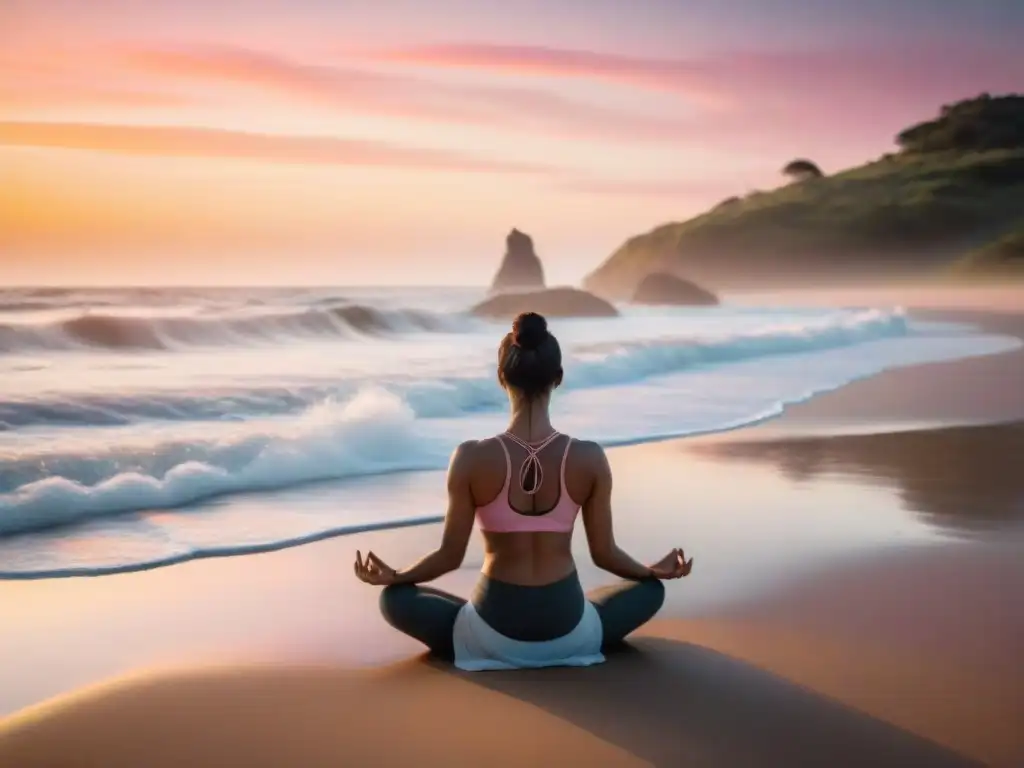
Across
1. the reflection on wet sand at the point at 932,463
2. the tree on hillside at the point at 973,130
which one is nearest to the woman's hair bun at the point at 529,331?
the reflection on wet sand at the point at 932,463

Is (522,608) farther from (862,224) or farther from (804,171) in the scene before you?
(862,224)

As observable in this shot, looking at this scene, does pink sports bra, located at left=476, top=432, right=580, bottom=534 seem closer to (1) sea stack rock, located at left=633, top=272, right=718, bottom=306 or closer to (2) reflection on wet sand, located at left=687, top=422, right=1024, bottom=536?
(2) reflection on wet sand, located at left=687, top=422, right=1024, bottom=536

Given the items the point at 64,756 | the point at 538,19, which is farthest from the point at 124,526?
the point at 538,19

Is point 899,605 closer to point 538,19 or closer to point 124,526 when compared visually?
point 124,526

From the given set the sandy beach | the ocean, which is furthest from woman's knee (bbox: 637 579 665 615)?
the ocean

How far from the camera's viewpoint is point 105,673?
3666 millimetres

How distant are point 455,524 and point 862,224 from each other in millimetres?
80130

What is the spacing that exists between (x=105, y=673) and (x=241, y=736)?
87cm

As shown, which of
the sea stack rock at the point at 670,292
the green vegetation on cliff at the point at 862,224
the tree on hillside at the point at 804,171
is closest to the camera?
the sea stack rock at the point at 670,292

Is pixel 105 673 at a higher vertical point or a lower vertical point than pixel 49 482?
lower

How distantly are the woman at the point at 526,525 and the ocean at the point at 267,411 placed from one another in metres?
2.28

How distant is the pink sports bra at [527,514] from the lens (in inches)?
135

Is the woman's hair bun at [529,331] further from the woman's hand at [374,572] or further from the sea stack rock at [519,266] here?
the sea stack rock at [519,266]

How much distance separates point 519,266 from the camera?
224ft
